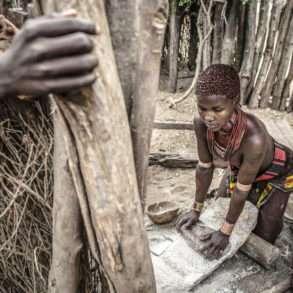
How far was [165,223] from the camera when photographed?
258 cm

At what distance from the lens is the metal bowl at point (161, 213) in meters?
2.52

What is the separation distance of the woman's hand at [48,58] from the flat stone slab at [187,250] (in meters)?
1.73

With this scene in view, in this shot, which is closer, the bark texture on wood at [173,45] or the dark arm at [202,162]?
the dark arm at [202,162]

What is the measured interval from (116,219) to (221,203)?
173cm

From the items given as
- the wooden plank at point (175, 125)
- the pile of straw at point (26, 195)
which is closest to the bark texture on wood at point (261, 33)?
the wooden plank at point (175, 125)

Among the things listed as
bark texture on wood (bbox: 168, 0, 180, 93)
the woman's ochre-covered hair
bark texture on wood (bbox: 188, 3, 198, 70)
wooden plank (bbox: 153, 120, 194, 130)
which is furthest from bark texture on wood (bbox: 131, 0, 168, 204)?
bark texture on wood (bbox: 188, 3, 198, 70)

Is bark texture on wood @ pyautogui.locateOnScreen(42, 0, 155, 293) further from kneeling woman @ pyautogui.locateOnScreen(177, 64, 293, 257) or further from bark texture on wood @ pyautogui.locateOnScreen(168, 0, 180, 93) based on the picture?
bark texture on wood @ pyautogui.locateOnScreen(168, 0, 180, 93)

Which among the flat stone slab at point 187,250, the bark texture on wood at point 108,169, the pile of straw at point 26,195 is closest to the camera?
the bark texture on wood at point 108,169

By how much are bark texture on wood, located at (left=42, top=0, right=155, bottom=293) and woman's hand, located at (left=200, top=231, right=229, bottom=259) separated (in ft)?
3.13

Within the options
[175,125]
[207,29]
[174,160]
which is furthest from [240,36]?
[174,160]

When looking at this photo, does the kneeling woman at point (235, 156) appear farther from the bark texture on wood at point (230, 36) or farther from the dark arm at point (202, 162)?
the bark texture on wood at point (230, 36)

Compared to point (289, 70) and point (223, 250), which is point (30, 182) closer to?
point (223, 250)

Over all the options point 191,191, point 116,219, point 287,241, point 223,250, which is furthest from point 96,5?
point 191,191

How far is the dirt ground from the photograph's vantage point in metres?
2.22
